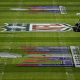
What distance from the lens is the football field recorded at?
2732mm

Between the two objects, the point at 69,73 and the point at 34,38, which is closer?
the point at 69,73

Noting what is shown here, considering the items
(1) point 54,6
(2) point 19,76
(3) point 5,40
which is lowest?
(2) point 19,76

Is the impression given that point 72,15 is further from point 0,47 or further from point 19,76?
point 19,76

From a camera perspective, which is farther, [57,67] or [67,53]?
[67,53]

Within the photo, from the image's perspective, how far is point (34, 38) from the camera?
3539 mm

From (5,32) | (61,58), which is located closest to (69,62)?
(61,58)

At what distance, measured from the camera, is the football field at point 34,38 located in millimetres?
2732

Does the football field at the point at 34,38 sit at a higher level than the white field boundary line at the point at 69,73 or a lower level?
higher

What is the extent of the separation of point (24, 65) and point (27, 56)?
Result: 0.21m

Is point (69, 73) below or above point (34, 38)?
below

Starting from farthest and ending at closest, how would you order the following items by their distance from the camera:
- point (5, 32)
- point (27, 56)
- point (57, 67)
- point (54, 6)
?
point (54, 6) < point (5, 32) < point (27, 56) < point (57, 67)

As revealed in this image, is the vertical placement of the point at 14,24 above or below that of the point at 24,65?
above

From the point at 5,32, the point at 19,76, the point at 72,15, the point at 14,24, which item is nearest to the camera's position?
the point at 19,76

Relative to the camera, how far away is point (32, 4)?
4887mm
